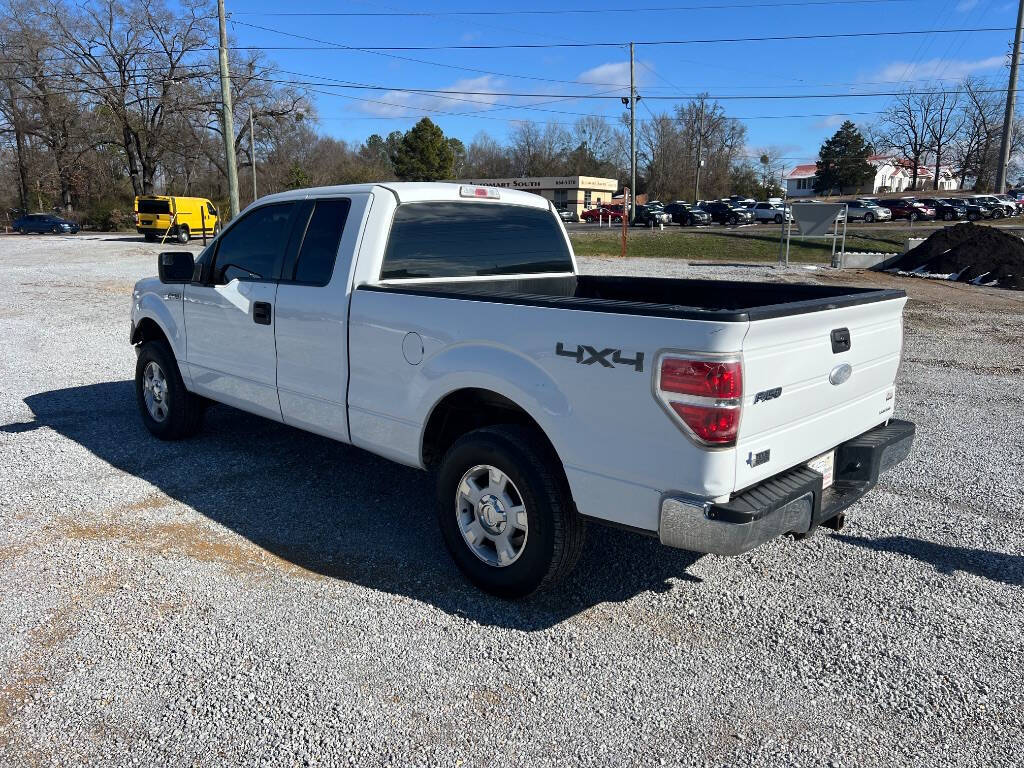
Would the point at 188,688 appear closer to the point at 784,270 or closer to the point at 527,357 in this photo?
the point at 527,357

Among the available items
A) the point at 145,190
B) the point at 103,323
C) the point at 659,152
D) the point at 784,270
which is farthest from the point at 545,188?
the point at 103,323

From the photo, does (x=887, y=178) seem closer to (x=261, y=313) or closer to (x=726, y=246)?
(x=726, y=246)

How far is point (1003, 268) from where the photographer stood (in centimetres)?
2030

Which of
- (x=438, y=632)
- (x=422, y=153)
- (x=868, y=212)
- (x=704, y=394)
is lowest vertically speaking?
(x=438, y=632)

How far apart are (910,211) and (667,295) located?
5481 cm

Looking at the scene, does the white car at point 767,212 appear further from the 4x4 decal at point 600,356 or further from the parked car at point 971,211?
the 4x4 decal at point 600,356

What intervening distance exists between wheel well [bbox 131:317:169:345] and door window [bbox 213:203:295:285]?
1209mm

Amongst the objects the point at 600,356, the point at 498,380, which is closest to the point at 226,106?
the point at 498,380

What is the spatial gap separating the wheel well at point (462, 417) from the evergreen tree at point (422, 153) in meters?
73.6

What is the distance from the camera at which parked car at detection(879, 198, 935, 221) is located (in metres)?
51.6

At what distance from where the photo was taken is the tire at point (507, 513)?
11.2 ft

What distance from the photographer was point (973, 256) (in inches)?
849

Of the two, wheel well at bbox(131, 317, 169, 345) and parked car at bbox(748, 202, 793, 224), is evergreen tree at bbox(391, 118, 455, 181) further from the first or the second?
wheel well at bbox(131, 317, 169, 345)

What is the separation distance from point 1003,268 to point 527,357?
21442mm
